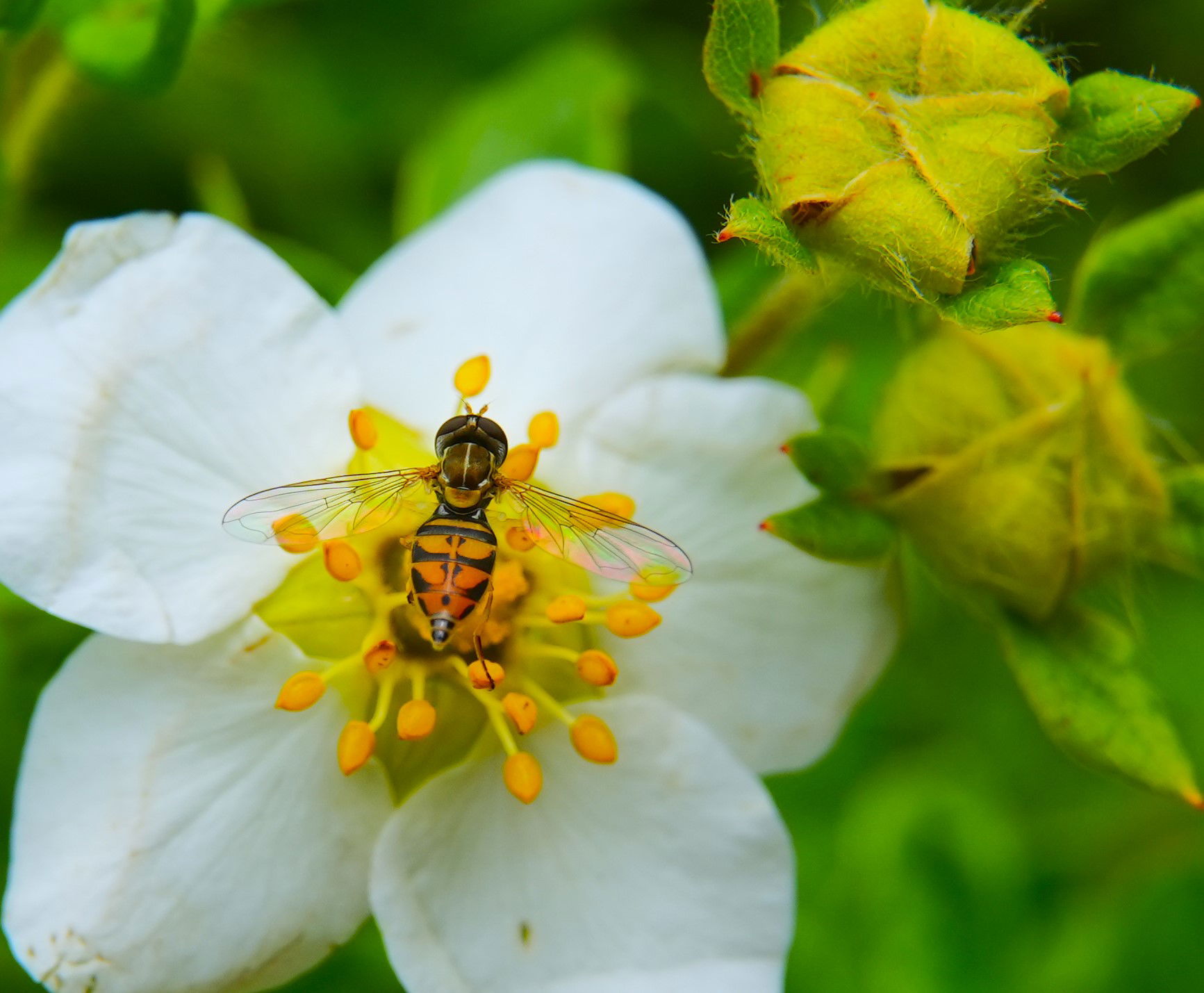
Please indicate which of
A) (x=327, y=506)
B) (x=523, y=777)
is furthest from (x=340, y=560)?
(x=523, y=777)

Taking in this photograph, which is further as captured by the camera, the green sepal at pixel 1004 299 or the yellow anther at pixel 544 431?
the yellow anther at pixel 544 431

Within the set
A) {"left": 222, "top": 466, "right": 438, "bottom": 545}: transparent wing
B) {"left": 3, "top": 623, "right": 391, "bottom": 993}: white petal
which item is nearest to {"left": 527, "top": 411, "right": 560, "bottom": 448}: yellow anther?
{"left": 222, "top": 466, "right": 438, "bottom": 545}: transparent wing

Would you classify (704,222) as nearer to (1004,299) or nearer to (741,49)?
(741,49)

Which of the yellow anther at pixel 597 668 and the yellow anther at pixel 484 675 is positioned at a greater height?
the yellow anther at pixel 484 675

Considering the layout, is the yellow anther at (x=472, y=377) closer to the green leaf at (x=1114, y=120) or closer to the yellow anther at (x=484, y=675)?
the yellow anther at (x=484, y=675)

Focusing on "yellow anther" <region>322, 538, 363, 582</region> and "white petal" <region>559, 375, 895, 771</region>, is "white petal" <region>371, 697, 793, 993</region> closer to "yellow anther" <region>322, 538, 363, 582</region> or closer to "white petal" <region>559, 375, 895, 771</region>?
"white petal" <region>559, 375, 895, 771</region>

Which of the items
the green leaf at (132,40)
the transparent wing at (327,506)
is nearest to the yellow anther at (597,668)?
the transparent wing at (327,506)
